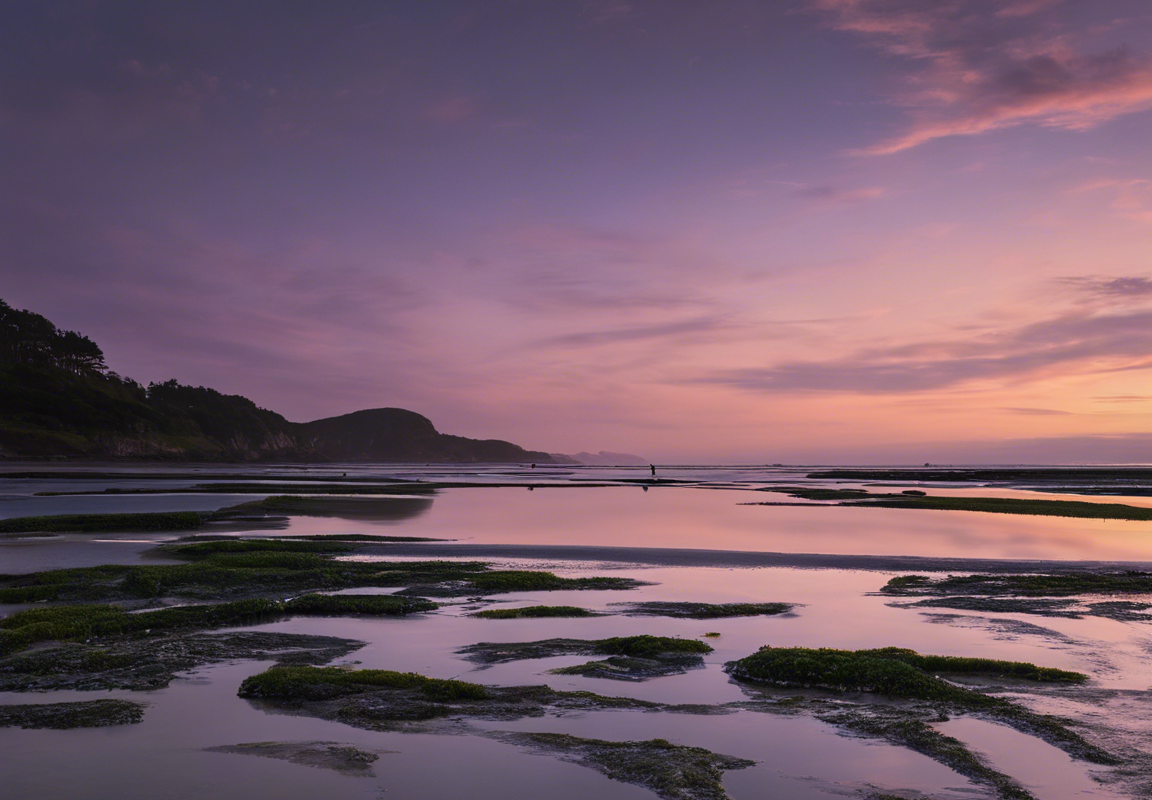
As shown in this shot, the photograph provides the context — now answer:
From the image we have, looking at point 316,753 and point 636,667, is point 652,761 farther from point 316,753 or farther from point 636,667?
point 636,667

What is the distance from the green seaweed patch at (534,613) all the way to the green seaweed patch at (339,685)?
542 cm

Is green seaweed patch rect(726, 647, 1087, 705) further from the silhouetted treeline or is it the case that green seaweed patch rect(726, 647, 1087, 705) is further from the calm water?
the silhouetted treeline

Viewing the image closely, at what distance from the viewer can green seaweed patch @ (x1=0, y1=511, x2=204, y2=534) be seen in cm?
3284

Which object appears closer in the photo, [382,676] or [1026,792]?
[1026,792]

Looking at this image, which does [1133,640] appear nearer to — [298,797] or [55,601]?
[298,797]

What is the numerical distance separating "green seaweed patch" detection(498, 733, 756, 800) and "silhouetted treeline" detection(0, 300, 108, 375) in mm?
212181

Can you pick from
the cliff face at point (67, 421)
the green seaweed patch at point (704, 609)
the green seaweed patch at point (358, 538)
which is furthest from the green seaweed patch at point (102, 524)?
the cliff face at point (67, 421)

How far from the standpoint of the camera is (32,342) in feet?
608

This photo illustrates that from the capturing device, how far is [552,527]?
3931 centimetres

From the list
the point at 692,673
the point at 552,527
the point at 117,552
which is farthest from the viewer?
the point at 552,527

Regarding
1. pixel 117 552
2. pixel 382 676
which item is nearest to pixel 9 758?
pixel 382 676

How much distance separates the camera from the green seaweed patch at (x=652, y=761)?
7.75m

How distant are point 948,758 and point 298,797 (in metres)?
7.06

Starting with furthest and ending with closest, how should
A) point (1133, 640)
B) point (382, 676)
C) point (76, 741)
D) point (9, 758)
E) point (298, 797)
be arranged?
point (1133, 640) < point (382, 676) < point (76, 741) < point (9, 758) < point (298, 797)
